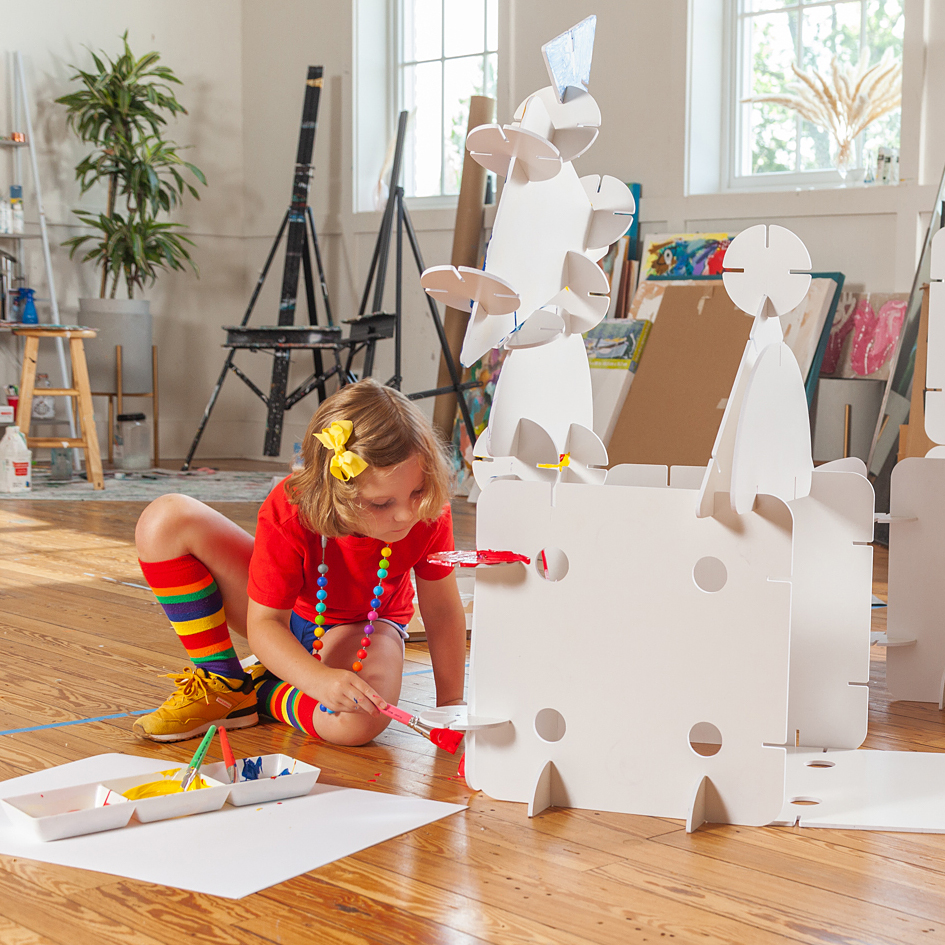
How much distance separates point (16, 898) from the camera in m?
1.11

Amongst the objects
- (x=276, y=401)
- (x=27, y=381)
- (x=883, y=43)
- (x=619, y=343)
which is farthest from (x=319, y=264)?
(x=883, y=43)

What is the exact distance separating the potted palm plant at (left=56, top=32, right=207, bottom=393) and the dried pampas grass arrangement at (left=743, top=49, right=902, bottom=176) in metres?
2.99

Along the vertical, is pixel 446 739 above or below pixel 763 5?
below

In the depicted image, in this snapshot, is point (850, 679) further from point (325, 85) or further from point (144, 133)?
point (144, 133)

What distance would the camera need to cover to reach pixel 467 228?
5.14 m

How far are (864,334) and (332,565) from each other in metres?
2.92

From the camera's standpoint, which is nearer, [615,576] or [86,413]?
[615,576]

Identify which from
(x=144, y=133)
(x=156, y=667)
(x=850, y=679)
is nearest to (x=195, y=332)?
(x=144, y=133)

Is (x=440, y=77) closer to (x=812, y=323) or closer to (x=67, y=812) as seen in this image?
(x=812, y=323)

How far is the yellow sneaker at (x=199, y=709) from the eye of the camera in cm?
165

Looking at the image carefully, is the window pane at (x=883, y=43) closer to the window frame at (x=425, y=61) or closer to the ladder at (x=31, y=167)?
the window frame at (x=425, y=61)

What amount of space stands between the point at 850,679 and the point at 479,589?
59cm

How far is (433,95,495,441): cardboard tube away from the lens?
514 cm

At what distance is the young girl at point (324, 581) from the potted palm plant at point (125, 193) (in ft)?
14.3
